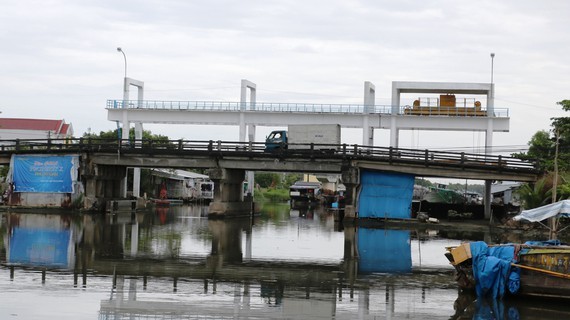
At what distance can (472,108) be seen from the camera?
61.6 m

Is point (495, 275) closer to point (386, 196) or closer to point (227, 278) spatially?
point (227, 278)

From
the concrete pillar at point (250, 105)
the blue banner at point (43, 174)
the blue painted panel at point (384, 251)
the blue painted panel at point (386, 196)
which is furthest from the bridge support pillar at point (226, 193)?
the blue painted panel at point (384, 251)

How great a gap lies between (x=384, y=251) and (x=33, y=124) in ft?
338

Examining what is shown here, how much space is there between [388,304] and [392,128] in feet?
148

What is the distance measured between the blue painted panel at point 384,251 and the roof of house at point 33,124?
89.8m

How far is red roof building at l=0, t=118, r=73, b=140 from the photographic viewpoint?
114 metres

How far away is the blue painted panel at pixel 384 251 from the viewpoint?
81.2 ft

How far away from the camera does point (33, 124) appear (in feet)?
404

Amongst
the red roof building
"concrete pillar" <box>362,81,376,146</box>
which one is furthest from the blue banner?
the red roof building

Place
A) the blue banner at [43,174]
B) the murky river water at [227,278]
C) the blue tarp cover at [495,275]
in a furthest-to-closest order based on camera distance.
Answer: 1. the blue banner at [43,174]
2. the blue tarp cover at [495,275]
3. the murky river water at [227,278]

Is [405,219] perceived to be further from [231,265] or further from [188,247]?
[231,265]

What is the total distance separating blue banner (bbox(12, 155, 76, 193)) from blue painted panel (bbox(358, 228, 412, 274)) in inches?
864

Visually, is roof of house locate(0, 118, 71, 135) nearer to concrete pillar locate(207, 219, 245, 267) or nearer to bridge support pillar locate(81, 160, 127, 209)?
bridge support pillar locate(81, 160, 127, 209)

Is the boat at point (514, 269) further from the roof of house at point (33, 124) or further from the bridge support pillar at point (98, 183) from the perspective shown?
the roof of house at point (33, 124)
